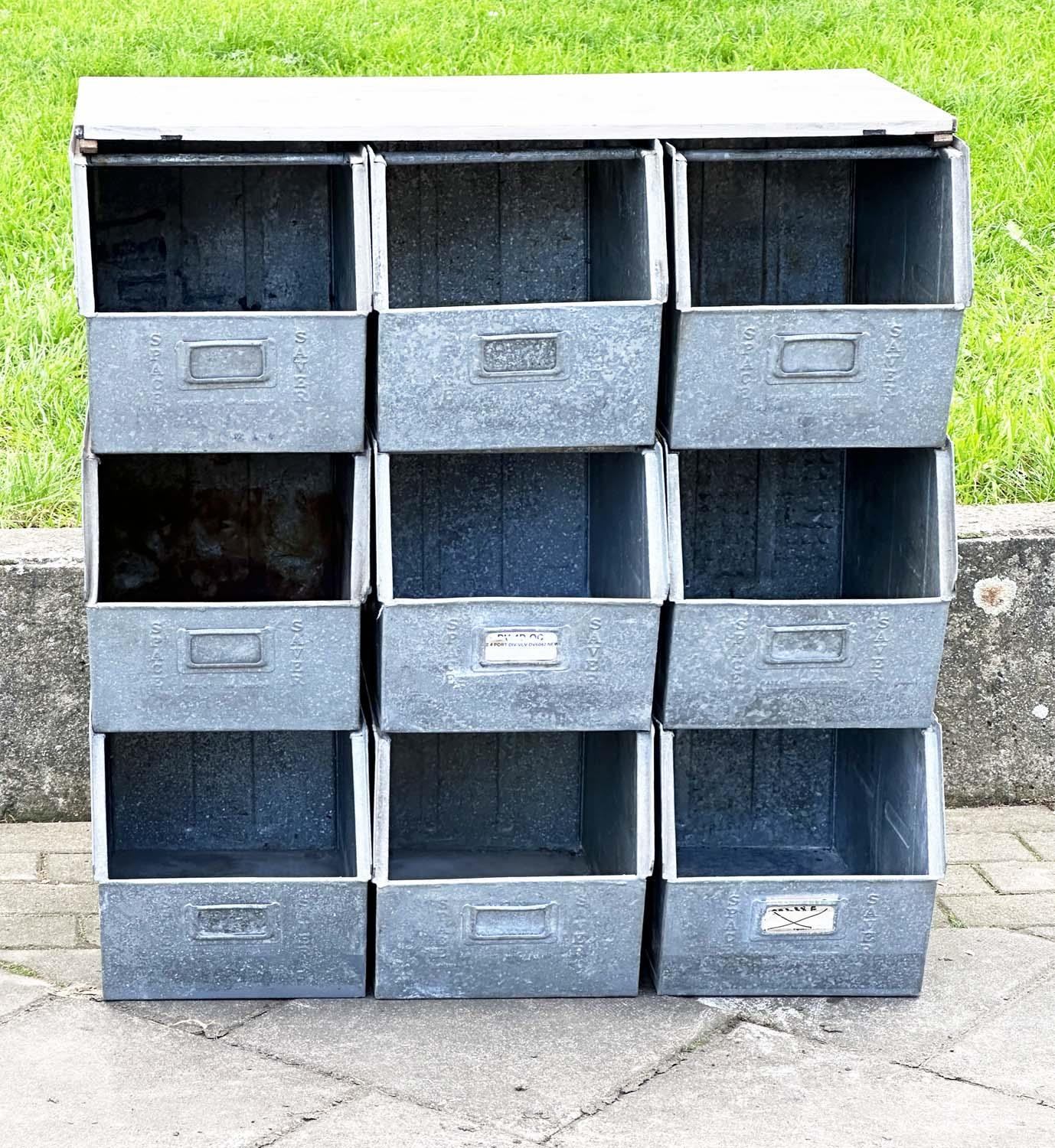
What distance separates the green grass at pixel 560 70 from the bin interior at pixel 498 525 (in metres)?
1.04

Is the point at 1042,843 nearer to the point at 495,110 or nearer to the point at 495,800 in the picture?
the point at 495,800

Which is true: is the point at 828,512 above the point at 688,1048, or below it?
above

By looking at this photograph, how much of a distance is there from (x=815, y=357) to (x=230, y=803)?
63.9 inches

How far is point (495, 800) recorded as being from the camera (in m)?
3.74

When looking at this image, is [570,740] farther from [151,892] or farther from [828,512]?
[151,892]

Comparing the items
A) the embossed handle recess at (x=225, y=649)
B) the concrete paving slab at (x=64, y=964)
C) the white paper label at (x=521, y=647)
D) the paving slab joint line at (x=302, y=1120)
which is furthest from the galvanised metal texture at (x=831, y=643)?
the concrete paving slab at (x=64, y=964)

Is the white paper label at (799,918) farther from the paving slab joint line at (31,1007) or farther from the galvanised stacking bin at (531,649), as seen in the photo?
the paving slab joint line at (31,1007)

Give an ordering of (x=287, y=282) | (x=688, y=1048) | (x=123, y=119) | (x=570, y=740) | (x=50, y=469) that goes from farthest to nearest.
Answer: (x=50, y=469)
(x=570, y=740)
(x=287, y=282)
(x=688, y=1048)
(x=123, y=119)

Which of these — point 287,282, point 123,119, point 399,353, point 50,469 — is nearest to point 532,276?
point 287,282

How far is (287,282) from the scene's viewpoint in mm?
3498

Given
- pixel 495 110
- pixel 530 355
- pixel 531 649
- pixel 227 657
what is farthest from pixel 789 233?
pixel 227 657

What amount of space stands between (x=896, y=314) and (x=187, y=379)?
1.20 m

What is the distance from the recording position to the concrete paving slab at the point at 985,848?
385 cm

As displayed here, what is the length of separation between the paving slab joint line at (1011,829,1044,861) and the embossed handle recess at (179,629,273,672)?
187cm
